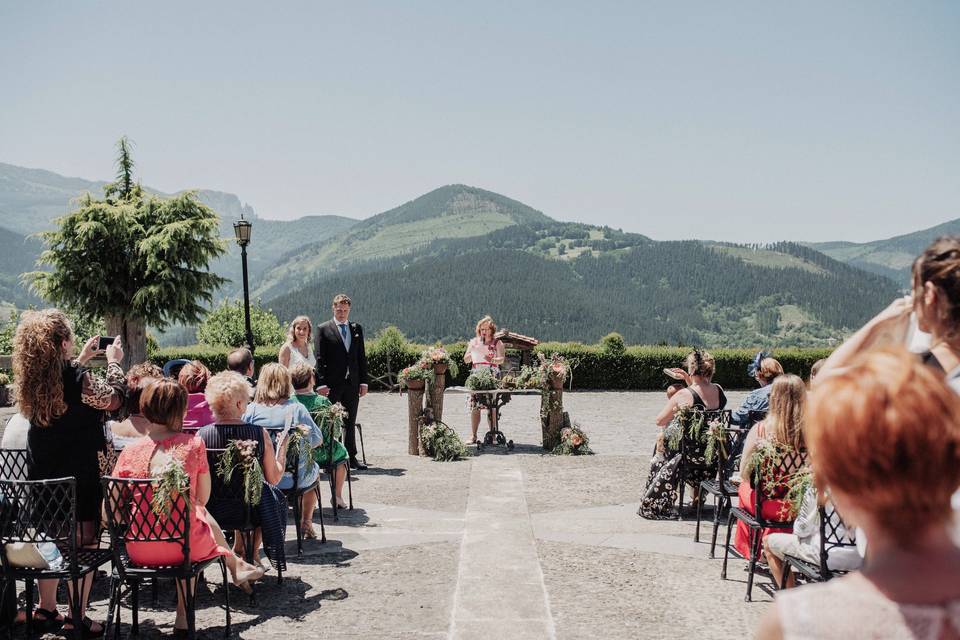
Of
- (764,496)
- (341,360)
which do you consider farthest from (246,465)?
(341,360)

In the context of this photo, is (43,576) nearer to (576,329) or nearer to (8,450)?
(8,450)

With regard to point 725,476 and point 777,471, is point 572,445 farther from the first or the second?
point 777,471

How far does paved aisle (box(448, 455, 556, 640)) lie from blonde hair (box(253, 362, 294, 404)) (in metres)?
1.85

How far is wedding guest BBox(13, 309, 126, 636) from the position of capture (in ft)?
13.5

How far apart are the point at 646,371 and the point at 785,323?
17063 cm

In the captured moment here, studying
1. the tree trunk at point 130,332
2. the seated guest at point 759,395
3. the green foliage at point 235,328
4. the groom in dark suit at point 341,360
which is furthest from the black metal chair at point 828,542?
the green foliage at point 235,328

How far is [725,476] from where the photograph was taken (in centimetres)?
599

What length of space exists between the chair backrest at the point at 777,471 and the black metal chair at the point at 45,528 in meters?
3.78

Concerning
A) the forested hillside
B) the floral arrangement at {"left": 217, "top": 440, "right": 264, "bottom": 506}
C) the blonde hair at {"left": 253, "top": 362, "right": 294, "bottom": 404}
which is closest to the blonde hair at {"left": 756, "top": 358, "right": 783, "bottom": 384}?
the blonde hair at {"left": 253, "top": 362, "right": 294, "bottom": 404}

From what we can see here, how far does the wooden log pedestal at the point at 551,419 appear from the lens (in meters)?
11.2

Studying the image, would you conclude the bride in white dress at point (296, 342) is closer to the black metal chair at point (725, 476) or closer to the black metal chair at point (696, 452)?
the black metal chair at point (696, 452)

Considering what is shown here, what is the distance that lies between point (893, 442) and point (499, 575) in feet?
14.4

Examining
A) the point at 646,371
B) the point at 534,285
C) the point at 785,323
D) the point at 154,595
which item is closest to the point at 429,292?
the point at 534,285

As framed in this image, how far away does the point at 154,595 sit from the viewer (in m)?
5.08
